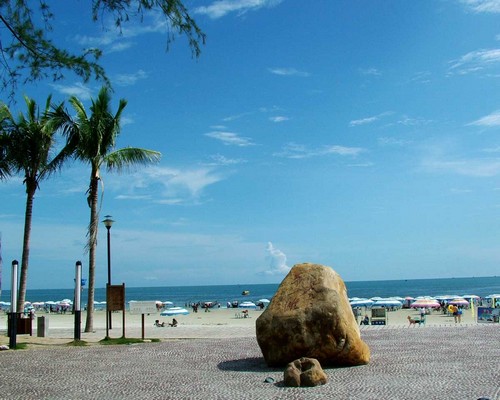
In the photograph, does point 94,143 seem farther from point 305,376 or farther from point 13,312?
point 305,376

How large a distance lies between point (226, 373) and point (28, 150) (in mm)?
12836

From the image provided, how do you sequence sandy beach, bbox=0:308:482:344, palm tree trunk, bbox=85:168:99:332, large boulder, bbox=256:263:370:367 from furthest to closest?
palm tree trunk, bbox=85:168:99:332 → sandy beach, bbox=0:308:482:344 → large boulder, bbox=256:263:370:367

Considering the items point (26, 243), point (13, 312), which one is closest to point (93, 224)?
point (26, 243)

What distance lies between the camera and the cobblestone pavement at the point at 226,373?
29.3ft

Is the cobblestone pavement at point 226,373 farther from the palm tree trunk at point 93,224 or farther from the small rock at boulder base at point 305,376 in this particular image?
the palm tree trunk at point 93,224

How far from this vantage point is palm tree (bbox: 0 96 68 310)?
20.1 metres

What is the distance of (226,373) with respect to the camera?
11008 mm

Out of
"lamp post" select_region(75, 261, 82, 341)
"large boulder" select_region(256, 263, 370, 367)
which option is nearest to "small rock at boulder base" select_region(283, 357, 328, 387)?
"large boulder" select_region(256, 263, 370, 367)

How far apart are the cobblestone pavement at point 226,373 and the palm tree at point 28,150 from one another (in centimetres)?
619

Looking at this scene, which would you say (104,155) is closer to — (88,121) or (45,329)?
(88,121)

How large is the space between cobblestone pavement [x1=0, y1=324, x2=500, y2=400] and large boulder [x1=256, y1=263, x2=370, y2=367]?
0.36m

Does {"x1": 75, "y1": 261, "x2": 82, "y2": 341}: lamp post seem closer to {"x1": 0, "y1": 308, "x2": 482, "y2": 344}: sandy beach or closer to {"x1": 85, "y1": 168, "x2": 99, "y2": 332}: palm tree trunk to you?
{"x1": 0, "y1": 308, "x2": 482, "y2": 344}: sandy beach

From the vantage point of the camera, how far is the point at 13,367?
12.2 meters

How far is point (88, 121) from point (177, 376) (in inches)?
515
